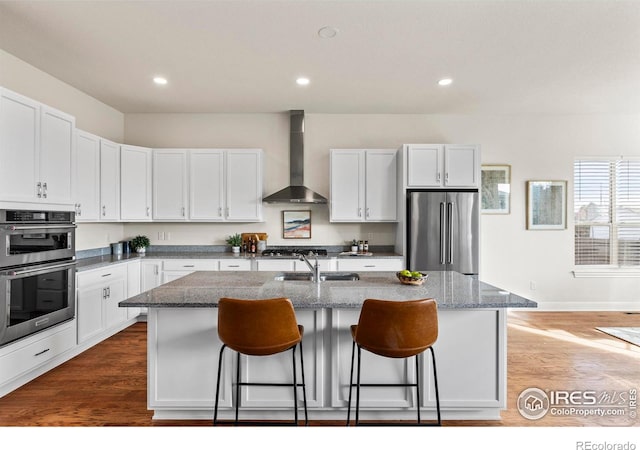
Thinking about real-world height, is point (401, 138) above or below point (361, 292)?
above

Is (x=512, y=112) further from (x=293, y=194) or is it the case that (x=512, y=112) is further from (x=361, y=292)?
(x=361, y=292)

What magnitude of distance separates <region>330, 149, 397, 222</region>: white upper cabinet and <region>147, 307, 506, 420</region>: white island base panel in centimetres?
264

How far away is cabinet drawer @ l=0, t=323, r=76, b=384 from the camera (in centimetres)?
257

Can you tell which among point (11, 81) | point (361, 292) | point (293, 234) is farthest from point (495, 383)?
point (11, 81)

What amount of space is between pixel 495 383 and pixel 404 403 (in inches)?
23.2

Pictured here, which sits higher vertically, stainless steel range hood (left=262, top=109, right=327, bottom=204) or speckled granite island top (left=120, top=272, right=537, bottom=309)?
stainless steel range hood (left=262, top=109, right=327, bottom=204)

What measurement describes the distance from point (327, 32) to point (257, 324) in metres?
2.29

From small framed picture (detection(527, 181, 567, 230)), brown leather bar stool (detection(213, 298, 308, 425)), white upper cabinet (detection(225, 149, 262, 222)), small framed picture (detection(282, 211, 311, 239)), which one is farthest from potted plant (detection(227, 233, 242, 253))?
small framed picture (detection(527, 181, 567, 230))

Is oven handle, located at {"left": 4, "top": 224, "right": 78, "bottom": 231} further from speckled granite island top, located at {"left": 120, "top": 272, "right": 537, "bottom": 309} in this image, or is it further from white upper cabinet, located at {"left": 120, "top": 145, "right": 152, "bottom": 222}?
white upper cabinet, located at {"left": 120, "top": 145, "right": 152, "bottom": 222}

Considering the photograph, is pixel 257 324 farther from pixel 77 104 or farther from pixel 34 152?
pixel 77 104

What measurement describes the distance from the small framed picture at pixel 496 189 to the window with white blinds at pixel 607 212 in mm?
1025

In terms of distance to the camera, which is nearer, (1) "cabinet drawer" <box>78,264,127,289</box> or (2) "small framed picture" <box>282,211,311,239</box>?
(1) "cabinet drawer" <box>78,264,127,289</box>

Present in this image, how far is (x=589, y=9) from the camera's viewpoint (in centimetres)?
253

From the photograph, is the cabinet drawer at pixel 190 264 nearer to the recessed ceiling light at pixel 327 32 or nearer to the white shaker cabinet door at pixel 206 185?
the white shaker cabinet door at pixel 206 185
